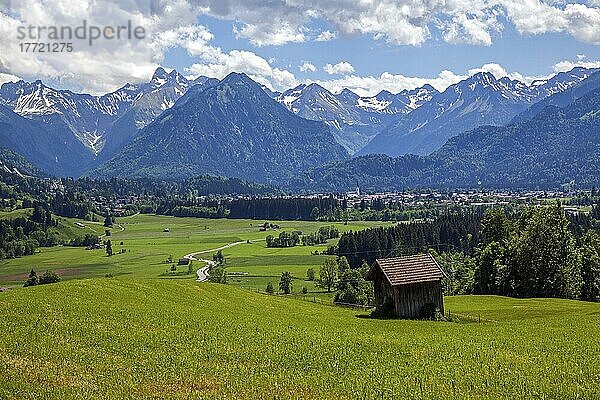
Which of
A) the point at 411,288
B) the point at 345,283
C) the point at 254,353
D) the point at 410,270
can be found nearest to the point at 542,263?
the point at 410,270

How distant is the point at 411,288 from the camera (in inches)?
2402

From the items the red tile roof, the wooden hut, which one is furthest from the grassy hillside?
the red tile roof

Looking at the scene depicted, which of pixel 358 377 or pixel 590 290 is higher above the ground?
pixel 358 377

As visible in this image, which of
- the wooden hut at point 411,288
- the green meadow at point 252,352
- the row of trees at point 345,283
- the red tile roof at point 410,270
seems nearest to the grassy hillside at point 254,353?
the green meadow at point 252,352

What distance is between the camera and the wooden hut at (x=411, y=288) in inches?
2392

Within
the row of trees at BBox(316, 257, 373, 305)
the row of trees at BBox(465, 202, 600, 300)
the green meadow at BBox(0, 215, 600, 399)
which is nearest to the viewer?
the green meadow at BBox(0, 215, 600, 399)

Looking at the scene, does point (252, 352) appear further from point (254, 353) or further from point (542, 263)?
point (542, 263)

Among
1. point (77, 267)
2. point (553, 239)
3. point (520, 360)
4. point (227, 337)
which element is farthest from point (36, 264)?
point (520, 360)

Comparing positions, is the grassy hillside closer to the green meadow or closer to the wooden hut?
the green meadow

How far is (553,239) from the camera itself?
310ft

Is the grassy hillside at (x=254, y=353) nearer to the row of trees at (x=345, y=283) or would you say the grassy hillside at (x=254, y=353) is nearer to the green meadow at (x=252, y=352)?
the green meadow at (x=252, y=352)

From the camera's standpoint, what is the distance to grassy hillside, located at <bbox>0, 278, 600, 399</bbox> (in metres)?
27.1

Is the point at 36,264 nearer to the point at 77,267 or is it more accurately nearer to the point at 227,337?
the point at 77,267

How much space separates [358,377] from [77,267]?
174727 millimetres
